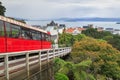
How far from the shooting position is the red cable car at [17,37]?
20.6 meters

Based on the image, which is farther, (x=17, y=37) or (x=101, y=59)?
(x=101, y=59)

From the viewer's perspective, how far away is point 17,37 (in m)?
24.7

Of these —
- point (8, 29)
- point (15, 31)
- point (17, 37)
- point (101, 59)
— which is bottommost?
point (101, 59)

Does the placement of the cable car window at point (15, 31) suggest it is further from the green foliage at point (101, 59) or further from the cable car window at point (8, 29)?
the green foliage at point (101, 59)

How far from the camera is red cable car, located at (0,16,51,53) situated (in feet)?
67.6

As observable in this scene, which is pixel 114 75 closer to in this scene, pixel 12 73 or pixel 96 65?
pixel 96 65

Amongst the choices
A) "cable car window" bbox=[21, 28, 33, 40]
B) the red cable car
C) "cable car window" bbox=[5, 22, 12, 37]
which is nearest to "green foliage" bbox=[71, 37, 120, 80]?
the red cable car

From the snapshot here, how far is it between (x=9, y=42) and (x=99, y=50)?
15.9 metres

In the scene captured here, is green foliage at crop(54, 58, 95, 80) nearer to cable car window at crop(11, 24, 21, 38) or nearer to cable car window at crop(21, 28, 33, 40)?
cable car window at crop(11, 24, 21, 38)

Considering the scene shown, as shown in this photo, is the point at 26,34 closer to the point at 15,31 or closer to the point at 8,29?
the point at 15,31

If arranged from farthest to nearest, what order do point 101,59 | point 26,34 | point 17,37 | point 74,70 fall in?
point 101,59
point 26,34
point 17,37
point 74,70

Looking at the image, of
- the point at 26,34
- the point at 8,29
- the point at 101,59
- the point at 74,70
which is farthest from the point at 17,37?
the point at 101,59

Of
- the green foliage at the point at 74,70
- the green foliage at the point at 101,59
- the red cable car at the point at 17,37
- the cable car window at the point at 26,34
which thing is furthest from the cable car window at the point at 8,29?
the green foliage at the point at 101,59

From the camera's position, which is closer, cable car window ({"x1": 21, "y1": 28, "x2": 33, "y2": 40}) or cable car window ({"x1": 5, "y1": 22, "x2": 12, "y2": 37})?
cable car window ({"x1": 5, "y1": 22, "x2": 12, "y2": 37})
